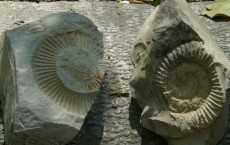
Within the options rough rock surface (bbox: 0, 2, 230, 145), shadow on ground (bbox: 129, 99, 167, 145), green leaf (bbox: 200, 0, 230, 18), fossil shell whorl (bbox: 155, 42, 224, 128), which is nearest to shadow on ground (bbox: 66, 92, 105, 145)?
rough rock surface (bbox: 0, 2, 230, 145)

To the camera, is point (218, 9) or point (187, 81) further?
point (218, 9)

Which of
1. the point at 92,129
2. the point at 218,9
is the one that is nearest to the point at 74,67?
the point at 92,129

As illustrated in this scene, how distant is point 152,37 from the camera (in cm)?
172

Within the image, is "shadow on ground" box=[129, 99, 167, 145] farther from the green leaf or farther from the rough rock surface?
the green leaf

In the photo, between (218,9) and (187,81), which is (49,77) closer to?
(187,81)

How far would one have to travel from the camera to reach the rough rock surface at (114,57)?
1.80 m

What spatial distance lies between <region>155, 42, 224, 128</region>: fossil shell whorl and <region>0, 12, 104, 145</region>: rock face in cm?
21

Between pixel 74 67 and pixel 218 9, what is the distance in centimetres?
78

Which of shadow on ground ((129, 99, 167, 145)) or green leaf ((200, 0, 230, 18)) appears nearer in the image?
shadow on ground ((129, 99, 167, 145))

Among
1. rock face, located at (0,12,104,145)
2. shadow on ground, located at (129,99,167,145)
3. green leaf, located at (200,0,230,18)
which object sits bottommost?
shadow on ground, located at (129,99,167,145)

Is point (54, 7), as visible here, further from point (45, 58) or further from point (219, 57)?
point (219, 57)

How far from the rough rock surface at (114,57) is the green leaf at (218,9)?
1.1 inches

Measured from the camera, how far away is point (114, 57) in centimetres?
201

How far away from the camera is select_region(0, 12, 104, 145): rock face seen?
157 cm
